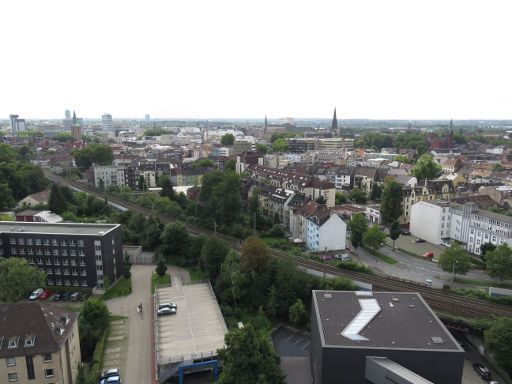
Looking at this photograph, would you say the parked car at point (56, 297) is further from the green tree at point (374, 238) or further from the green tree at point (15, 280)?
the green tree at point (374, 238)

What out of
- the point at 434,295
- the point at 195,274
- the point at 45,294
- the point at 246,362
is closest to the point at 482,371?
the point at 434,295

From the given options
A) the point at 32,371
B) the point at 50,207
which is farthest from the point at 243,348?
the point at 50,207

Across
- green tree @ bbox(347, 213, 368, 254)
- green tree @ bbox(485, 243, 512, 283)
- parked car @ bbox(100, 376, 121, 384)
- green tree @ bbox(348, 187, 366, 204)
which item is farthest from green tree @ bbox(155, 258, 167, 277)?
green tree @ bbox(348, 187, 366, 204)

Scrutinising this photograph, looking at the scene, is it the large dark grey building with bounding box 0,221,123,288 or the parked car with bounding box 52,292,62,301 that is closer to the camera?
the parked car with bounding box 52,292,62,301

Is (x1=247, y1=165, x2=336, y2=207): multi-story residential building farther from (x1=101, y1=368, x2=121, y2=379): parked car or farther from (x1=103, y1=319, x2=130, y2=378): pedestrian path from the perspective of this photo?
(x1=101, y1=368, x2=121, y2=379): parked car

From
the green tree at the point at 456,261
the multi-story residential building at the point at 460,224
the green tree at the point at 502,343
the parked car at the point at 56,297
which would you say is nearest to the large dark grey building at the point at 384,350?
the green tree at the point at 502,343

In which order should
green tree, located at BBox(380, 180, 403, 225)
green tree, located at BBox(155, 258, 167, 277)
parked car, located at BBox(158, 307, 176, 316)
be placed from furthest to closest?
green tree, located at BBox(380, 180, 403, 225) → green tree, located at BBox(155, 258, 167, 277) → parked car, located at BBox(158, 307, 176, 316)
